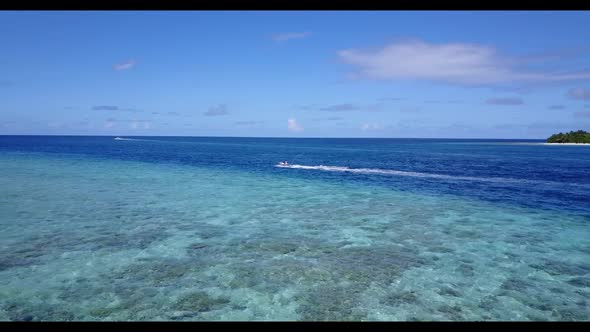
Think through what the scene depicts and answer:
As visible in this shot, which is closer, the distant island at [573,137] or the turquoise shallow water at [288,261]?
the turquoise shallow water at [288,261]

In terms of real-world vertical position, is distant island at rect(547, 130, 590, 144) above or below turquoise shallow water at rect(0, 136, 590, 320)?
above

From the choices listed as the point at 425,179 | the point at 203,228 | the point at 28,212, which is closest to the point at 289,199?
the point at 203,228

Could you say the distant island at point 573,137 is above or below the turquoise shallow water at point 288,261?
above

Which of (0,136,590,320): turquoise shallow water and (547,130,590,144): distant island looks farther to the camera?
(547,130,590,144): distant island
